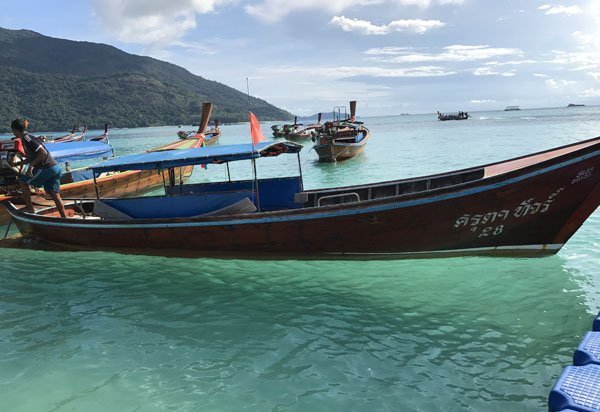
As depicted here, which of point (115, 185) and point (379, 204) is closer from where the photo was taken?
point (379, 204)

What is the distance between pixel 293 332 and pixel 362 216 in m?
2.45

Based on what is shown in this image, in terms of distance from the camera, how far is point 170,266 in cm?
914

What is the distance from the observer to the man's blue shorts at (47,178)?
31.2ft

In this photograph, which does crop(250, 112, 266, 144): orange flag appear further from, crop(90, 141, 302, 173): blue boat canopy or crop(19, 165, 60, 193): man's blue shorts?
crop(19, 165, 60, 193): man's blue shorts

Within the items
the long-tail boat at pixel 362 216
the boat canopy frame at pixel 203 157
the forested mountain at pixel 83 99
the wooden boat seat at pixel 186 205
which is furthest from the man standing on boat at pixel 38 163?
the forested mountain at pixel 83 99

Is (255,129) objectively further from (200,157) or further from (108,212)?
(108,212)

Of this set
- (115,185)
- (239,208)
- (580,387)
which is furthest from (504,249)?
(115,185)

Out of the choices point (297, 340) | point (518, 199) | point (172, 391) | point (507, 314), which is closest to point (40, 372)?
point (172, 391)

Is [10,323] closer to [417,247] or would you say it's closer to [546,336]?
[417,247]

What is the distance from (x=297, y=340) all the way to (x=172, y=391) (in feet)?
5.84

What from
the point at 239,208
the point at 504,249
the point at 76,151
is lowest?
the point at 504,249

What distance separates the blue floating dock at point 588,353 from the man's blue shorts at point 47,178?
33.4ft

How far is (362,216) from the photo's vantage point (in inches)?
295

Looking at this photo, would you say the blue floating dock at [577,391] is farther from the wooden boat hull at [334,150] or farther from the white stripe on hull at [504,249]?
the wooden boat hull at [334,150]
